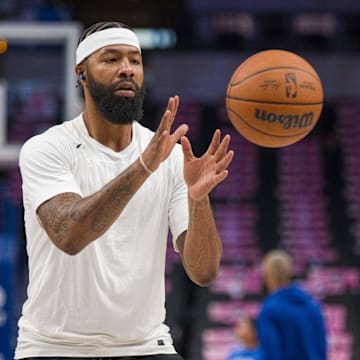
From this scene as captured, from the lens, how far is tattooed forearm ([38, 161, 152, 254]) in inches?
125

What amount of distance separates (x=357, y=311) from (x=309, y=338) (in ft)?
23.1

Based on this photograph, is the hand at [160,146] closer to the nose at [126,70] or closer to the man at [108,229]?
the man at [108,229]

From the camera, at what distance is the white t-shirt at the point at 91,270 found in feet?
11.3

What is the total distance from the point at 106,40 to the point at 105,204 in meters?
0.76

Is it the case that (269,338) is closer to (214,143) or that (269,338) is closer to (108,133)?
(108,133)

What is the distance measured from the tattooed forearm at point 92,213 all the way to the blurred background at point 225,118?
11.4 m

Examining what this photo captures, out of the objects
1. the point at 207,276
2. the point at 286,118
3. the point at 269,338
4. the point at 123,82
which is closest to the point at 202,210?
the point at 207,276

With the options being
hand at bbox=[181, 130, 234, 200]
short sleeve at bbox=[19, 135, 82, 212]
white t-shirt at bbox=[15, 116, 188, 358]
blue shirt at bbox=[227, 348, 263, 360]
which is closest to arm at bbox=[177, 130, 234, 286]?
hand at bbox=[181, 130, 234, 200]

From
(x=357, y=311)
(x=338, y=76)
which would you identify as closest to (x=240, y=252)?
(x=357, y=311)

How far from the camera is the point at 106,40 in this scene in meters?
3.66

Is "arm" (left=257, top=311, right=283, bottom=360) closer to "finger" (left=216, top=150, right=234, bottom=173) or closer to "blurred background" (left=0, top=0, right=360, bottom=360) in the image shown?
"finger" (left=216, top=150, right=234, bottom=173)

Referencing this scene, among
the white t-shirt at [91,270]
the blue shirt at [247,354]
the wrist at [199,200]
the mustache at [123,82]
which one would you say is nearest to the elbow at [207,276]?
the white t-shirt at [91,270]

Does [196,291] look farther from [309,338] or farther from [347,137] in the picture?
[309,338]

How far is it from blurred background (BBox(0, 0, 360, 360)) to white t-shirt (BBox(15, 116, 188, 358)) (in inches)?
435
